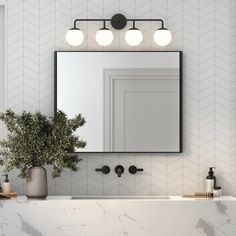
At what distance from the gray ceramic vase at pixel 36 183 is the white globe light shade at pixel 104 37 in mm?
936

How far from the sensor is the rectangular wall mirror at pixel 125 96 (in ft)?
13.4

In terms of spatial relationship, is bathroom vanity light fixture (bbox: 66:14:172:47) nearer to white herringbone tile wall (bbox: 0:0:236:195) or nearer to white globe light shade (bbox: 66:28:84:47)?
white globe light shade (bbox: 66:28:84:47)

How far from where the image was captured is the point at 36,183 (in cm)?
384

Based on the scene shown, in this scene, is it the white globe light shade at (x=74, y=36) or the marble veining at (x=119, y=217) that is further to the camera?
the white globe light shade at (x=74, y=36)

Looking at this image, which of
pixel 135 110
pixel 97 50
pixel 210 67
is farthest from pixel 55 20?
pixel 210 67

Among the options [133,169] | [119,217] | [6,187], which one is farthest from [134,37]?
[6,187]

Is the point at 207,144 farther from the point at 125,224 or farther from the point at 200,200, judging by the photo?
the point at 125,224

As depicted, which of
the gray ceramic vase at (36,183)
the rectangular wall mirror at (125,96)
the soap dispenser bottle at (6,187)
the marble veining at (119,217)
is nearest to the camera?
the marble veining at (119,217)

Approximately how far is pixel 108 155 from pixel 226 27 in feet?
3.96

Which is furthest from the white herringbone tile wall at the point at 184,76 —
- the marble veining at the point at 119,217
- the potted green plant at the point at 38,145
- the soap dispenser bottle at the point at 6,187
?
the marble veining at the point at 119,217

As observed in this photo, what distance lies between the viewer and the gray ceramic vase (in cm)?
384

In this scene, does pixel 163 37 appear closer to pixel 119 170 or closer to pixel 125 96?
pixel 125 96

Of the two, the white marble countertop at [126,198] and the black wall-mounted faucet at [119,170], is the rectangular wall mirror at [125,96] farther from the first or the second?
the white marble countertop at [126,198]

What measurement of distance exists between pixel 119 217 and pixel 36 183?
22.9 inches
